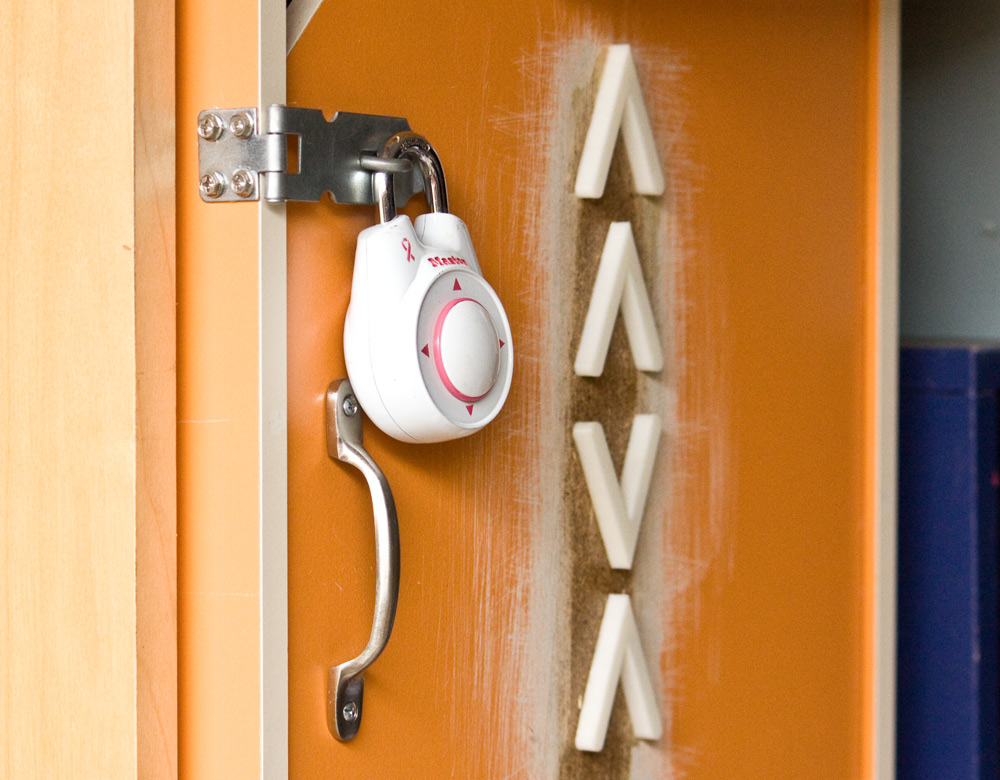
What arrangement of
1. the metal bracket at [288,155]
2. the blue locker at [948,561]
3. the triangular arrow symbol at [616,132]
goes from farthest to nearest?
the blue locker at [948,561] < the triangular arrow symbol at [616,132] < the metal bracket at [288,155]

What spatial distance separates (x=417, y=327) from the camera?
0.62 meters

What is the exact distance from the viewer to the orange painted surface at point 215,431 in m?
0.62

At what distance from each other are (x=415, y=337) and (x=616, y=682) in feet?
1.10

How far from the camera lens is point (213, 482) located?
2.07 feet

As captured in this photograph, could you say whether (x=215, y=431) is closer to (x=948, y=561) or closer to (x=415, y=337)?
(x=415, y=337)

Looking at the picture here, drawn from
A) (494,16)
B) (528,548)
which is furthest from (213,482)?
(494,16)

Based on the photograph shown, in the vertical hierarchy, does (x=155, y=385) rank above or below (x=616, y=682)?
above

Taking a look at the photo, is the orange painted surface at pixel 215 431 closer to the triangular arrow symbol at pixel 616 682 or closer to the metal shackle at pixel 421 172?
the metal shackle at pixel 421 172

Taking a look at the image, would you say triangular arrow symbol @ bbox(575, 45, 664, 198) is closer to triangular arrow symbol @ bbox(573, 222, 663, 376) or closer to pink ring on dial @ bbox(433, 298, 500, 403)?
triangular arrow symbol @ bbox(573, 222, 663, 376)

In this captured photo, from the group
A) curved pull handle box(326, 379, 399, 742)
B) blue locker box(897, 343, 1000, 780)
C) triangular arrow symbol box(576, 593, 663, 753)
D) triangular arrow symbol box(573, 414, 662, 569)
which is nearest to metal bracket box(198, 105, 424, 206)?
curved pull handle box(326, 379, 399, 742)

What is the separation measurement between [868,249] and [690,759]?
508 millimetres

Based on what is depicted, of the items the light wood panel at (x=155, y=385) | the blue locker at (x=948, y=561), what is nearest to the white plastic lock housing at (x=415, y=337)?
the light wood panel at (x=155, y=385)

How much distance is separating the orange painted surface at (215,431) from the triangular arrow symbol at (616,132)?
0.86ft

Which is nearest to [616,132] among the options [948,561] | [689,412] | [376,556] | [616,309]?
[616,309]
